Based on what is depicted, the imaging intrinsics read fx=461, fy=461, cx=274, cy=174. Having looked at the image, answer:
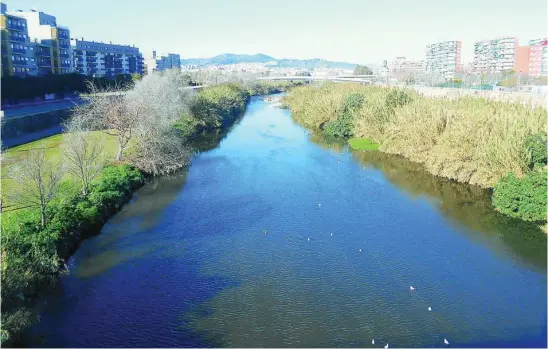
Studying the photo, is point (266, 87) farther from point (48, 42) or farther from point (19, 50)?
point (19, 50)

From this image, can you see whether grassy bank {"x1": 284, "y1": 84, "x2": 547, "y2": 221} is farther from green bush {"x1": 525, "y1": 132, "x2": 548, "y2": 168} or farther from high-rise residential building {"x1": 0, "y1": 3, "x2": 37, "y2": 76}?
high-rise residential building {"x1": 0, "y1": 3, "x2": 37, "y2": 76}

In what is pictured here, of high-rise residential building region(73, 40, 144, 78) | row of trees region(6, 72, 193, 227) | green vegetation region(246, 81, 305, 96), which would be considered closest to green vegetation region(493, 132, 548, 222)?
row of trees region(6, 72, 193, 227)

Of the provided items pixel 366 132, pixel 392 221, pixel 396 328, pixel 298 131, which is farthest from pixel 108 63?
pixel 396 328

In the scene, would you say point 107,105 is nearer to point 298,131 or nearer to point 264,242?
point 264,242

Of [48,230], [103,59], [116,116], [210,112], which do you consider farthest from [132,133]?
[103,59]

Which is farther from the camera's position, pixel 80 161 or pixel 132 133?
pixel 132 133

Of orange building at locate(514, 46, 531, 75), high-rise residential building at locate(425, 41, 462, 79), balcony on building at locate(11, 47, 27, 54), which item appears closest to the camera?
balcony on building at locate(11, 47, 27, 54)

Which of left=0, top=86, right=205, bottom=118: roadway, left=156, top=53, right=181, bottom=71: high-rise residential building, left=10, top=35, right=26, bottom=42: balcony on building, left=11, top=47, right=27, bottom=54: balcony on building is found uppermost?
left=156, top=53, right=181, bottom=71: high-rise residential building
